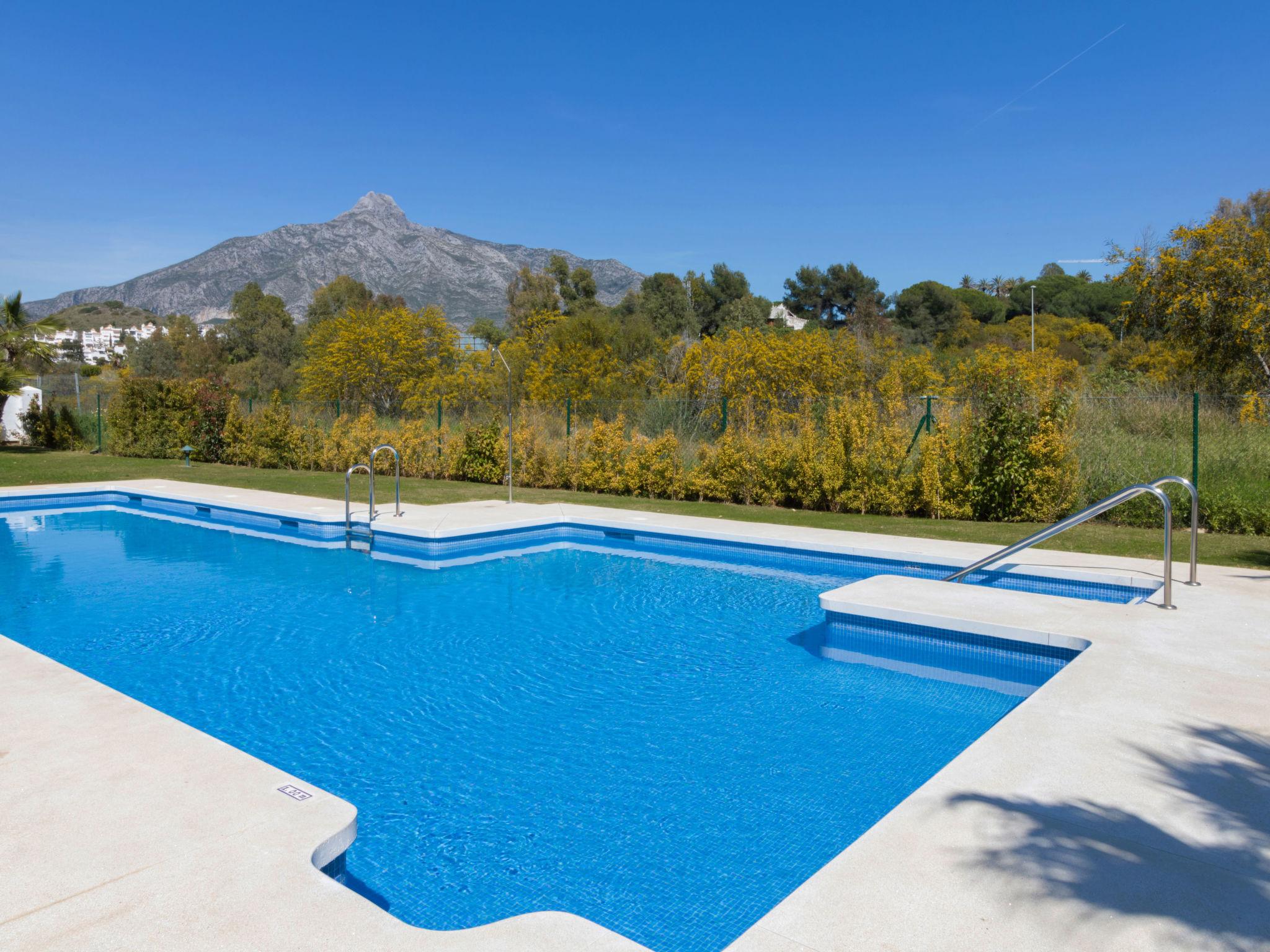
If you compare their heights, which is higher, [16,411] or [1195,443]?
[16,411]

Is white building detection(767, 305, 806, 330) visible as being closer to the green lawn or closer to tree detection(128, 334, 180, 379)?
tree detection(128, 334, 180, 379)

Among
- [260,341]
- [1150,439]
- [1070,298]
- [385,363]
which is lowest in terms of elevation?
[1150,439]

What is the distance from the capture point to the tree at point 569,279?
51250mm

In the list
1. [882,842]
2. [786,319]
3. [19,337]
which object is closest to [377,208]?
[786,319]

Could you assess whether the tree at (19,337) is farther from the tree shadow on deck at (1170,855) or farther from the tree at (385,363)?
the tree shadow on deck at (1170,855)

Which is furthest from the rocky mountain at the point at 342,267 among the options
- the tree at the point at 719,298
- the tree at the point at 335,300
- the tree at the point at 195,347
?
the tree at the point at 719,298

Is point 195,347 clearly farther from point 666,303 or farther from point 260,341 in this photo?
point 666,303

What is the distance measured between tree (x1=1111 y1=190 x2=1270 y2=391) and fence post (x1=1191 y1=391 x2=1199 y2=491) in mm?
7346

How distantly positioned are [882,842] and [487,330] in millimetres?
54742

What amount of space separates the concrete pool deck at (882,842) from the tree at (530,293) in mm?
44245

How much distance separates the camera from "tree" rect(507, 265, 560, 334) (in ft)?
159

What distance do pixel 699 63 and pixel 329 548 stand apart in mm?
17858

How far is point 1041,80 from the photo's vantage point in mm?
19562

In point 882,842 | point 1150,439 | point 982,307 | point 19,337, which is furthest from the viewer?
point 982,307
